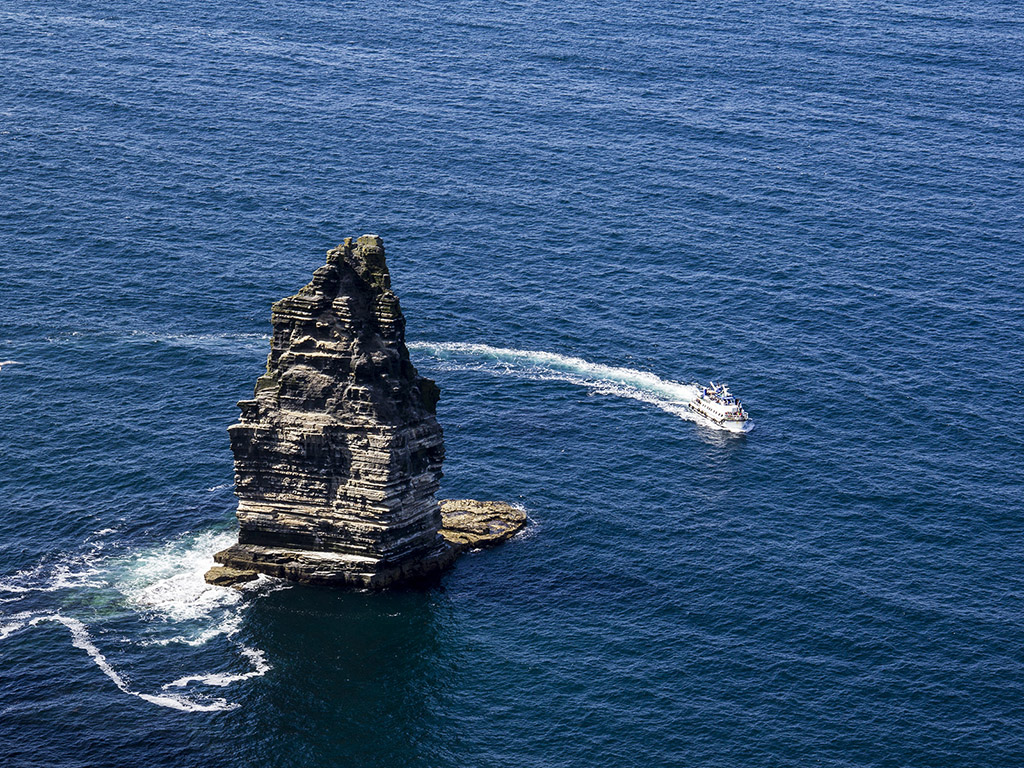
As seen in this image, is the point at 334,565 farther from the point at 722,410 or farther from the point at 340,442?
the point at 722,410

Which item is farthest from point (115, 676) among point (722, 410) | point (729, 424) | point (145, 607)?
point (729, 424)

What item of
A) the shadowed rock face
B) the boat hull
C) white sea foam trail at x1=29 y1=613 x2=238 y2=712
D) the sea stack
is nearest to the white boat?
the boat hull

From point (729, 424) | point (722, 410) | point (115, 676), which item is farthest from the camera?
point (729, 424)

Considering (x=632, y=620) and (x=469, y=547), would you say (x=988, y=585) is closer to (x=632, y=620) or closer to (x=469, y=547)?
(x=632, y=620)

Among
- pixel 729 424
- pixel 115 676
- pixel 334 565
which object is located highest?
pixel 729 424

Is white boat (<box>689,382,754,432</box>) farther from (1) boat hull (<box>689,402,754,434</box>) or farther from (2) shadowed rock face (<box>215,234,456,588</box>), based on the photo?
(2) shadowed rock face (<box>215,234,456,588</box>)

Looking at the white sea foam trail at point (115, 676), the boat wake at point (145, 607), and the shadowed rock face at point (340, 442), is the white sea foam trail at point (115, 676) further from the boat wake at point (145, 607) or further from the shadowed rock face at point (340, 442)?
the shadowed rock face at point (340, 442)

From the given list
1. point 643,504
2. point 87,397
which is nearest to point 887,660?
point 643,504

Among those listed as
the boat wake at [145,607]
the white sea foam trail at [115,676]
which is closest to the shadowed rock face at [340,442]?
the boat wake at [145,607]
